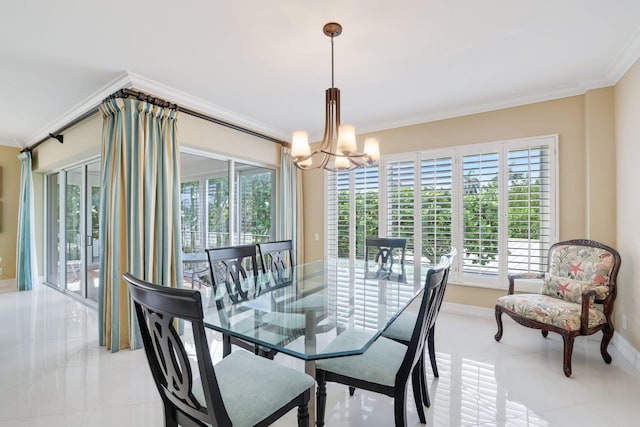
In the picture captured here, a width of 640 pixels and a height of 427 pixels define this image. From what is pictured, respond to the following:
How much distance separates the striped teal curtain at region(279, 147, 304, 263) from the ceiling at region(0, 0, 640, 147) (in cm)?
120

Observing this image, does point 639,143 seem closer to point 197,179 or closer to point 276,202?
point 276,202

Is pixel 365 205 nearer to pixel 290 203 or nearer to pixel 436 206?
pixel 436 206

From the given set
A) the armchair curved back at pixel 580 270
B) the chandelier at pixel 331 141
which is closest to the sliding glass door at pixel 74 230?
the chandelier at pixel 331 141

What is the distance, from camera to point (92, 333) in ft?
10.6

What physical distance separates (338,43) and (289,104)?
4.53ft

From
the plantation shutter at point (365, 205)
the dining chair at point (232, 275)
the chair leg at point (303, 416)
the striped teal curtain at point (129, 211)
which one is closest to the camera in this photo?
the chair leg at point (303, 416)

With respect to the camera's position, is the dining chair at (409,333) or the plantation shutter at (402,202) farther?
the plantation shutter at (402,202)

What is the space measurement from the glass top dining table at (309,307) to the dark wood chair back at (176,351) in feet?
0.98

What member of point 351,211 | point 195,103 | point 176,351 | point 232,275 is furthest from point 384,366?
point 195,103

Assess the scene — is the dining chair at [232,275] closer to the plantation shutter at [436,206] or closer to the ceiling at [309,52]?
the ceiling at [309,52]

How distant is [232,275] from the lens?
2.55 metres

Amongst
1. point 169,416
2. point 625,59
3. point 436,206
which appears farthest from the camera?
point 436,206

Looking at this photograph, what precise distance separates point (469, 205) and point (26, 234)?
6.74 meters

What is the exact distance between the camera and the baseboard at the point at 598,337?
2488mm
